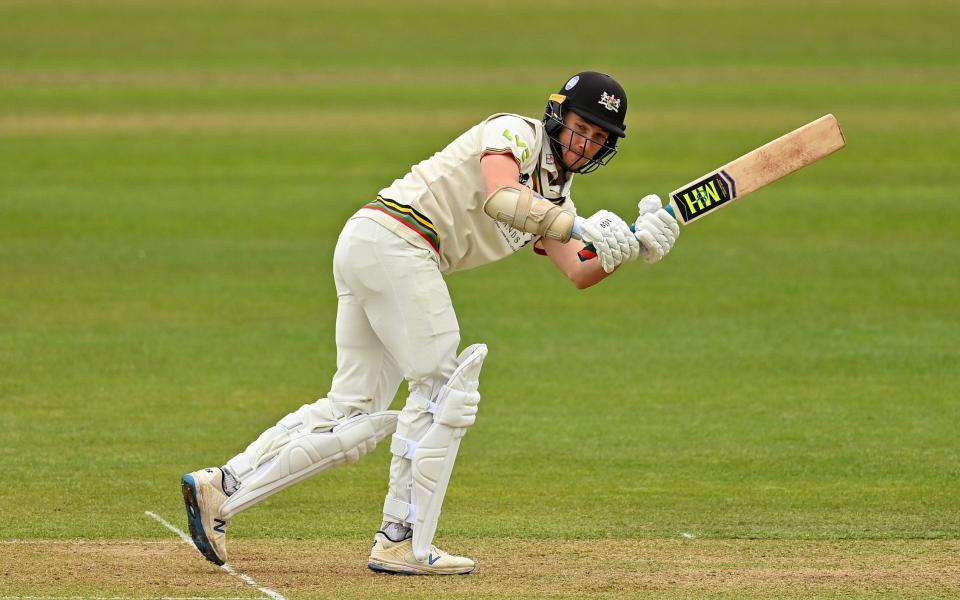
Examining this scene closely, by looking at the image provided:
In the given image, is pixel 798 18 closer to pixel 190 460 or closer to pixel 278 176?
pixel 278 176

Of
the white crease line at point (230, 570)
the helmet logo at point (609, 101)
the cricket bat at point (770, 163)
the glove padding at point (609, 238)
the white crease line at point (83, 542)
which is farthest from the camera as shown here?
the white crease line at point (83, 542)

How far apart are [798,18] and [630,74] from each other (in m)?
15.2

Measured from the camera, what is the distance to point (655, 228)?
284 inches

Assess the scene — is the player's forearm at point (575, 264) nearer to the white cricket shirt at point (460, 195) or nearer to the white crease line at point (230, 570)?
the white cricket shirt at point (460, 195)

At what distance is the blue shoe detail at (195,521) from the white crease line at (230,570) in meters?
0.09

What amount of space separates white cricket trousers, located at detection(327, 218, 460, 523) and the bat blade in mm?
1359

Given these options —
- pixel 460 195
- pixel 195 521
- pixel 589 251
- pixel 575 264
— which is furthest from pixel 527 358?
pixel 195 521

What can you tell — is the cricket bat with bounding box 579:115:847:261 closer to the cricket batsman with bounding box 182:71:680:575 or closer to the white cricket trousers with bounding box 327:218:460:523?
the cricket batsman with bounding box 182:71:680:575

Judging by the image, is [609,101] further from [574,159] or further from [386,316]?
[386,316]

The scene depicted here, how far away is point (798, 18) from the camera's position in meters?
54.8

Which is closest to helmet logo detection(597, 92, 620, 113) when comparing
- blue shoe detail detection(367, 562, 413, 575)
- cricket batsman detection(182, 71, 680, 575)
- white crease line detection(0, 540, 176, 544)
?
cricket batsman detection(182, 71, 680, 575)

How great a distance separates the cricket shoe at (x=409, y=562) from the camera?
7.29 meters

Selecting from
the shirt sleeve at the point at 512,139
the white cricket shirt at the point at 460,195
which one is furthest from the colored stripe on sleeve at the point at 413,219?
the shirt sleeve at the point at 512,139

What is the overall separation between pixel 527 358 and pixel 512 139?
6323 mm
